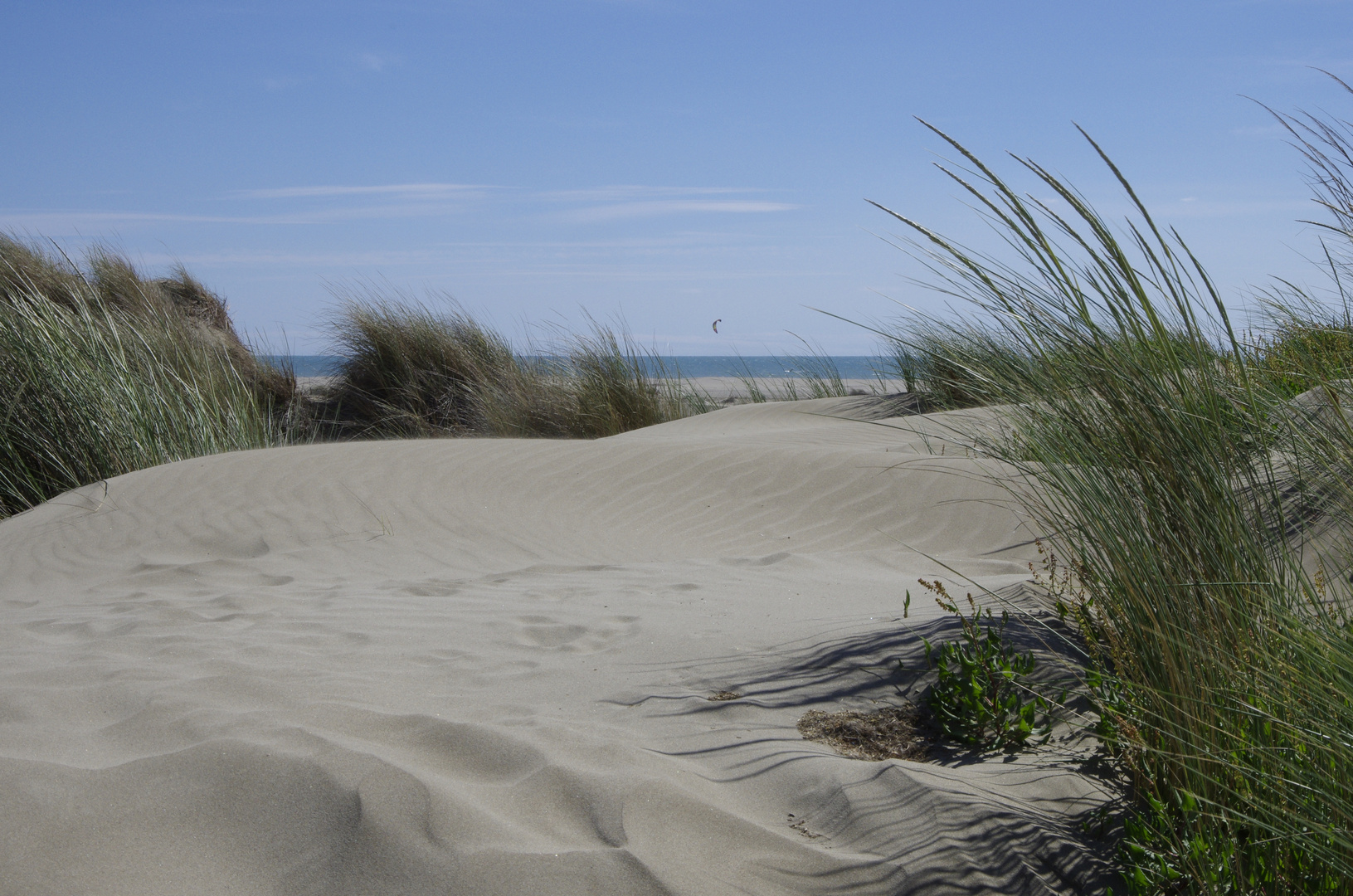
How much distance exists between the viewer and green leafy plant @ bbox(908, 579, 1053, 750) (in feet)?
6.52

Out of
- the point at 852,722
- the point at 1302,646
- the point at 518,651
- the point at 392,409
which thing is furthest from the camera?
the point at 392,409

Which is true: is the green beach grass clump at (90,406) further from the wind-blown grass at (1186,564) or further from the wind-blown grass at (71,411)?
the wind-blown grass at (1186,564)

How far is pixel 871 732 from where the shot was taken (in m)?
2.11

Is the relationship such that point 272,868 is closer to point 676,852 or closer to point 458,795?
point 458,795

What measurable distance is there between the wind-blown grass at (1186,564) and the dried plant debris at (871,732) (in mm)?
451

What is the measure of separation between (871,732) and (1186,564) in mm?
828

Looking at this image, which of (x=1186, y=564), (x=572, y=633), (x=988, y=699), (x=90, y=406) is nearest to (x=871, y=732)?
(x=988, y=699)

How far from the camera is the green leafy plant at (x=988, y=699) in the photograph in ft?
6.52

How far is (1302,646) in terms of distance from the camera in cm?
127

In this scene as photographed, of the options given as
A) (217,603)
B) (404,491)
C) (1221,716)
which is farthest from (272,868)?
(404,491)

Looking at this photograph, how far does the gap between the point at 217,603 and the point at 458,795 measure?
7.88ft

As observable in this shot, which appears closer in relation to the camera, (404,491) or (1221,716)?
(1221,716)

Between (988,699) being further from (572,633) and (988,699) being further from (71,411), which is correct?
(71,411)

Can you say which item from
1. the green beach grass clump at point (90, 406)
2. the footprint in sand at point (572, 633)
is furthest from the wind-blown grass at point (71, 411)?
the footprint in sand at point (572, 633)
